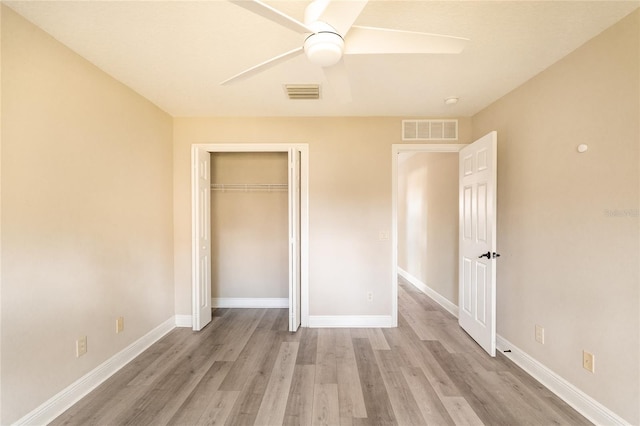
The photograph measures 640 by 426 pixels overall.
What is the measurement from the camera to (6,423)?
1508 mm

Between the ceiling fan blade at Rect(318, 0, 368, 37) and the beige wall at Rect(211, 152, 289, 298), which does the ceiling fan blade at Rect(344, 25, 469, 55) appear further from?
the beige wall at Rect(211, 152, 289, 298)

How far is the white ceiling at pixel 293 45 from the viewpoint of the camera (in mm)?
1519

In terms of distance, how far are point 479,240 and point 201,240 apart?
3079 mm

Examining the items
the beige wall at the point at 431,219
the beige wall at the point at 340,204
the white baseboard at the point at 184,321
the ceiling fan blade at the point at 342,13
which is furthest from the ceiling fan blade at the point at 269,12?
the white baseboard at the point at 184,321

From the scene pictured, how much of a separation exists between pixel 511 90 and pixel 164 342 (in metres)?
4.30

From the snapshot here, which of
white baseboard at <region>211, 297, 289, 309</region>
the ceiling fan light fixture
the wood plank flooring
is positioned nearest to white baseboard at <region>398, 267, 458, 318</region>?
the wood plank flooring

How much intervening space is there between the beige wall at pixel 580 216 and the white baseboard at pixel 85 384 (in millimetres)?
3582

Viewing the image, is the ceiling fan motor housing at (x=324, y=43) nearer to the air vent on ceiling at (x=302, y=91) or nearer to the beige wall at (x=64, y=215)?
the air vent on ceiling at (x=302, y=91)

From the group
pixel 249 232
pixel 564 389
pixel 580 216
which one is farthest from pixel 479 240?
pixel 249 232

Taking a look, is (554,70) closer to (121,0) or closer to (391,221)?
(391,221)

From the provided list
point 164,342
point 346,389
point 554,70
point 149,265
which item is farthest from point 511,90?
point 164,342

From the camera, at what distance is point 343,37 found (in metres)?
1.23

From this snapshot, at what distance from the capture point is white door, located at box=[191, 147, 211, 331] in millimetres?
3070

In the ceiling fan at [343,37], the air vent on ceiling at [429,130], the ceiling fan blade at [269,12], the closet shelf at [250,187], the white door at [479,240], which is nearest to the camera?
the ceiling fan blade at [269,12]
